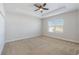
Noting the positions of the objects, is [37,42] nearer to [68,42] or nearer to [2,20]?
[68,42]

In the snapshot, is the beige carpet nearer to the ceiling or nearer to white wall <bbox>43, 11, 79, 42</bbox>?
white wall <bbox>43, 11, 79, 42</bbox>

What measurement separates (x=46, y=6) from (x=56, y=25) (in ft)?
1.21

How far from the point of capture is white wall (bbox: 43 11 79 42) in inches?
55.5

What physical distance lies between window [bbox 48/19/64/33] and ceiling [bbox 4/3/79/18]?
0.14 m

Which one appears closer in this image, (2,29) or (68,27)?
(2,29)

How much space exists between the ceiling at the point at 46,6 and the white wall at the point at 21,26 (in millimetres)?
82

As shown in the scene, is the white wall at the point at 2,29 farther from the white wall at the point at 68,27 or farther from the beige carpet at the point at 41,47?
the white wall at the point at 68,27

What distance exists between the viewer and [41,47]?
1.40 metres

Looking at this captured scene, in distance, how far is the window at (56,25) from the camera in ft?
4.71

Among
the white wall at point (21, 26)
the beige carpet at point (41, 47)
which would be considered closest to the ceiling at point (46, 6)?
the white wall at point (21, 26)

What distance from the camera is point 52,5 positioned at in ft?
4.60

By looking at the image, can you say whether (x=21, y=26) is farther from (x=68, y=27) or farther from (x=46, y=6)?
(x=68, y=27)

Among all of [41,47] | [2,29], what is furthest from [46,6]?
[2,29]

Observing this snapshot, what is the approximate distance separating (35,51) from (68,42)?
0.58 metres
